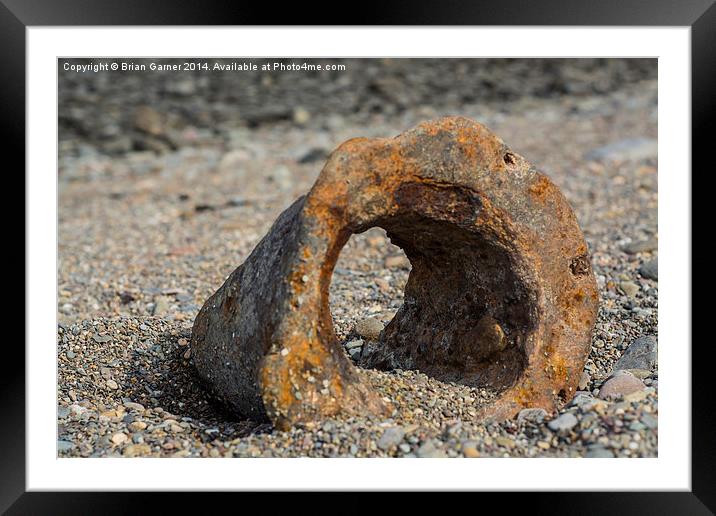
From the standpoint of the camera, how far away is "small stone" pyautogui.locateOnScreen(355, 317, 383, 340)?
4.32 meters

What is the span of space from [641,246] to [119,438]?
3663 millimetres

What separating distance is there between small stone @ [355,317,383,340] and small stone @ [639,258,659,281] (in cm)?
178

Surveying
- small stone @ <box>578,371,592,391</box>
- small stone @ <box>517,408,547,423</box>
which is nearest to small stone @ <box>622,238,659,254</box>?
small stone @ <box>578,371,592,391</box>

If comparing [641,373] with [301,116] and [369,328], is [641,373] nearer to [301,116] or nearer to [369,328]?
[369,328]

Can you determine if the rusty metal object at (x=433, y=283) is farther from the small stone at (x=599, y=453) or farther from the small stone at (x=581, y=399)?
the small stone at (x=599, y=453)

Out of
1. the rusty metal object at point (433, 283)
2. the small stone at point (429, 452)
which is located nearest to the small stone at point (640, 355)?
the rusty metal object at point (433, 283)

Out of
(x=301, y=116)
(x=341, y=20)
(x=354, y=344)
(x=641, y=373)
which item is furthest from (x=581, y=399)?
(x=301, y=116)

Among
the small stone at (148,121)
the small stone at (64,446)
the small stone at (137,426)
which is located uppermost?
the small stone at (148,121)

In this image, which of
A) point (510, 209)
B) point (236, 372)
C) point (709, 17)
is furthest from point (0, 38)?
point (709, 17)

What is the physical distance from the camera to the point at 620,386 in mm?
3523

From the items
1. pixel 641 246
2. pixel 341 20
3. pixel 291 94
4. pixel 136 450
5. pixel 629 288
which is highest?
pixel 291 94

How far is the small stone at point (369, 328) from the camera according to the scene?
432 cm

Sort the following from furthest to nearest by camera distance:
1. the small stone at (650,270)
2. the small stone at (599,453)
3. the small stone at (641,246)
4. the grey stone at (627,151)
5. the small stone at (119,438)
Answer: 1. the grey stone at (627,151)
2. the small stone at (641,246)
3. the small stone at (650,270)
4. the small stone at (119,438)
5. the small stone at (599,453)

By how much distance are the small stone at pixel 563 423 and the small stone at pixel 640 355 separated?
84cm
